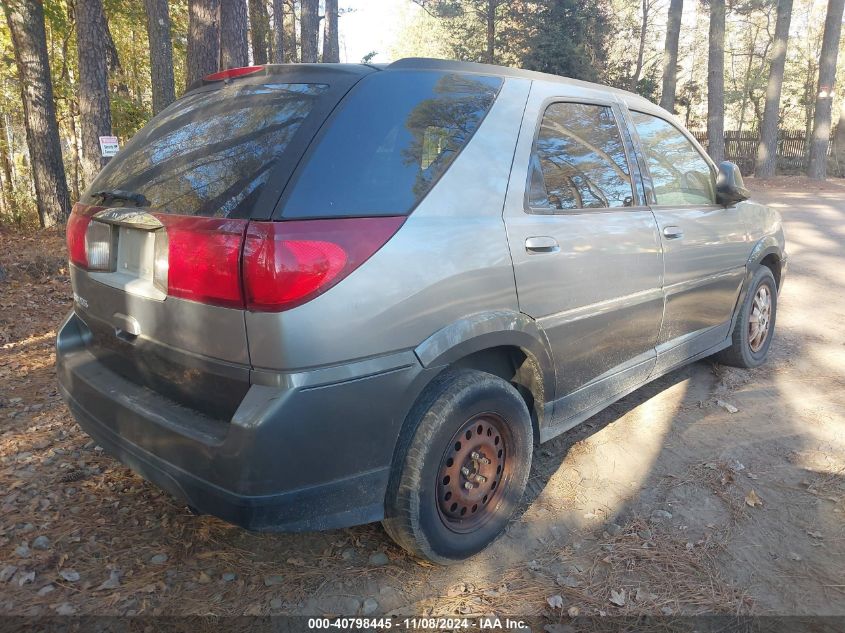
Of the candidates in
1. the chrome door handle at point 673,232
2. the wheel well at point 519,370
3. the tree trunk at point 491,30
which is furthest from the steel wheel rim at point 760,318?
the tree trunk at point 491,30

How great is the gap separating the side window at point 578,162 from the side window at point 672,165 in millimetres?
341

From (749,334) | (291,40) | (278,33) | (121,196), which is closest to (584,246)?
(121,196)


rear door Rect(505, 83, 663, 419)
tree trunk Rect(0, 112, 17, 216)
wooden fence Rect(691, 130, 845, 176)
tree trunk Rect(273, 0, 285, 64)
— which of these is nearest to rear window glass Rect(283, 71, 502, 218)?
rear door Rect(505, 83, 663, 419)

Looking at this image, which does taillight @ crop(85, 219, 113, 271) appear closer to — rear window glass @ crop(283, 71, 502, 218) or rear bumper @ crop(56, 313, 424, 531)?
rear bumper @ crop(56, 313, 424, 531)

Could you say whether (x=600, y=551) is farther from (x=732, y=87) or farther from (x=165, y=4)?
(x=732, y=87)

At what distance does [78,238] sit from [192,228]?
3.11 feet

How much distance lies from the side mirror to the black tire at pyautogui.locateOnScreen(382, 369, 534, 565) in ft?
7.99

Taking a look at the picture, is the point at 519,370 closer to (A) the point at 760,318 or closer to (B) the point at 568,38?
(A) the point at 760,318

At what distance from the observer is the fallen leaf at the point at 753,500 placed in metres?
3.02

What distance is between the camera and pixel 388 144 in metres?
2.27

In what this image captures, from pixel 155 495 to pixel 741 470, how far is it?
306 cm

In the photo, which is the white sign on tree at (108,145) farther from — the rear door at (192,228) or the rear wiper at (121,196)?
the rear wiper at (121,196)

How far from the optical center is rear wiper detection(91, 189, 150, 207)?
7.72ft

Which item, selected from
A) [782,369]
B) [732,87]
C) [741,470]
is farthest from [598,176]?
[732,87]
